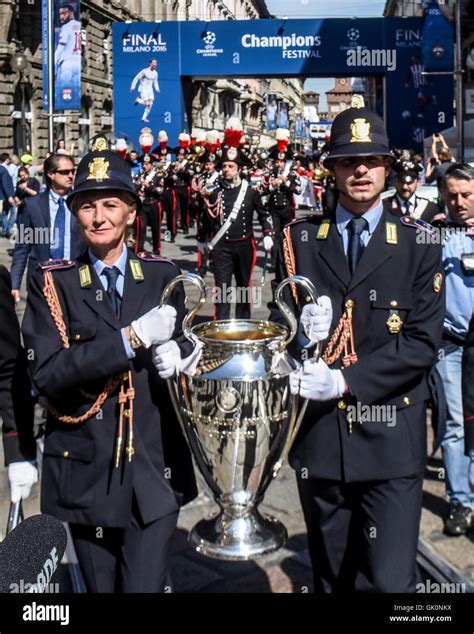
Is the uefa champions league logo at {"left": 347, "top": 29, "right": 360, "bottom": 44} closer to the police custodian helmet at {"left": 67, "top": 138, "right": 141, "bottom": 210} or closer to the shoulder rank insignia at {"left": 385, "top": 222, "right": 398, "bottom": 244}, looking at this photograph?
the shoulder rank insignia at {"left": 385, "top": 222, "right": 398, "bottom": 244}

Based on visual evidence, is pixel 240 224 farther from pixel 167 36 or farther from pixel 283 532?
pixel 167 36

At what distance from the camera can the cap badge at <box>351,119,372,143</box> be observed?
2.94 metres

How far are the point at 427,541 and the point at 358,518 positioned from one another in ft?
5.78

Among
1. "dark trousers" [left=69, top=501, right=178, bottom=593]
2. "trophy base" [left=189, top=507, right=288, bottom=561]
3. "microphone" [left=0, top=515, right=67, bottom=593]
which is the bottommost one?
"dark trousers" [left=69, top=501, right=178, bottom=593]

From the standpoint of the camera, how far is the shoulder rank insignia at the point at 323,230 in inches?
122

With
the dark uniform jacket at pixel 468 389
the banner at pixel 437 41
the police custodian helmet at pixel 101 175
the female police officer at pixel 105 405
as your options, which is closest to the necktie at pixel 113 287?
the female police officer at pixel 105 405

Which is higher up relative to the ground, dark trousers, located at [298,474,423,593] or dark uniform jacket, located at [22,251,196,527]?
dark uniform jacket, located at [22,251,196,527]

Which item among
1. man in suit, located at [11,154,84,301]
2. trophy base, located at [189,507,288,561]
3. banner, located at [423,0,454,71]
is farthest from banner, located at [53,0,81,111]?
trophy base, located at [189,507,288,561]

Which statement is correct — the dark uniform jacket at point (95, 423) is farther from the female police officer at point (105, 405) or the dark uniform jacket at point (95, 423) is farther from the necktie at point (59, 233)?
the necktie at point (59, 233)

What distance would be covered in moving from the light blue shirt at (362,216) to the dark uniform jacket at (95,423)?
66 centimetres

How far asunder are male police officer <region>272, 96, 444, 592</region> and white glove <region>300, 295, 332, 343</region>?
0.21 m

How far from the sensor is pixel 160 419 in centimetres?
293

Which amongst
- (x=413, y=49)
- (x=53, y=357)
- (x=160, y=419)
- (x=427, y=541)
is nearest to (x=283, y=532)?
(x=160, y=419)

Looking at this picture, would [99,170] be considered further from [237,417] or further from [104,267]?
[237,417]
